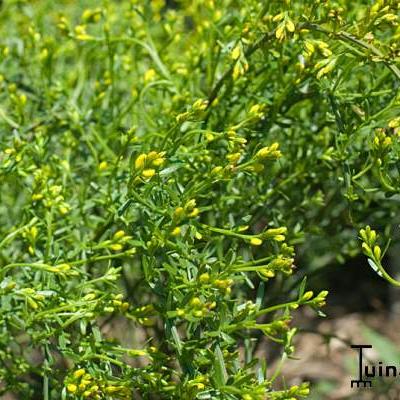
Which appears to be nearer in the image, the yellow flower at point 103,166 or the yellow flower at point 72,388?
the yellow flower at point 72,388

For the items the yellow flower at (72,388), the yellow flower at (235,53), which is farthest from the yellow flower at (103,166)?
the yellow flower at (72,388)

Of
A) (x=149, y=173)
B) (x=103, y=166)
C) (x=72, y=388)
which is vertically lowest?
(x=72, y=388)

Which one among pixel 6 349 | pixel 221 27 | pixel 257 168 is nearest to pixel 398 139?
pixel 257 168

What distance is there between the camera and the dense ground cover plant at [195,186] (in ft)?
4.88

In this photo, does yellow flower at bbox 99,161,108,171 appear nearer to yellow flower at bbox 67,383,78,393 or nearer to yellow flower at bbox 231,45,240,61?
yellow flower at bbox 231,45,240,61

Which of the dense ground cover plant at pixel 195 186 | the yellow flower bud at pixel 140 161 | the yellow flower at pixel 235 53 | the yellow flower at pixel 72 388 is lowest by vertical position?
the yellow flower at pixel 72 388

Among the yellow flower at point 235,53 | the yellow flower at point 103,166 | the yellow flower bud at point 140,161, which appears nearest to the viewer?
the yellow flower bud at point 140,161

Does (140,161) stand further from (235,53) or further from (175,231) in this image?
(235,53)

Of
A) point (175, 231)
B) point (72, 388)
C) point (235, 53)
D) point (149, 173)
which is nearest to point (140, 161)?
point (149, 173)

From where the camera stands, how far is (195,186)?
1.47 meters

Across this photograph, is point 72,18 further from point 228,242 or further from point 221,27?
point 228,242

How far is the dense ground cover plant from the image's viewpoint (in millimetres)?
1487

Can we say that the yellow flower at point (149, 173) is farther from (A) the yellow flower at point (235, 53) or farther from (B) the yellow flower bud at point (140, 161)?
(A) the yellow flower at point (235, 53)

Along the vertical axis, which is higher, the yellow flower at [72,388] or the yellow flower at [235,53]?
the yellow flower at [235,53]
